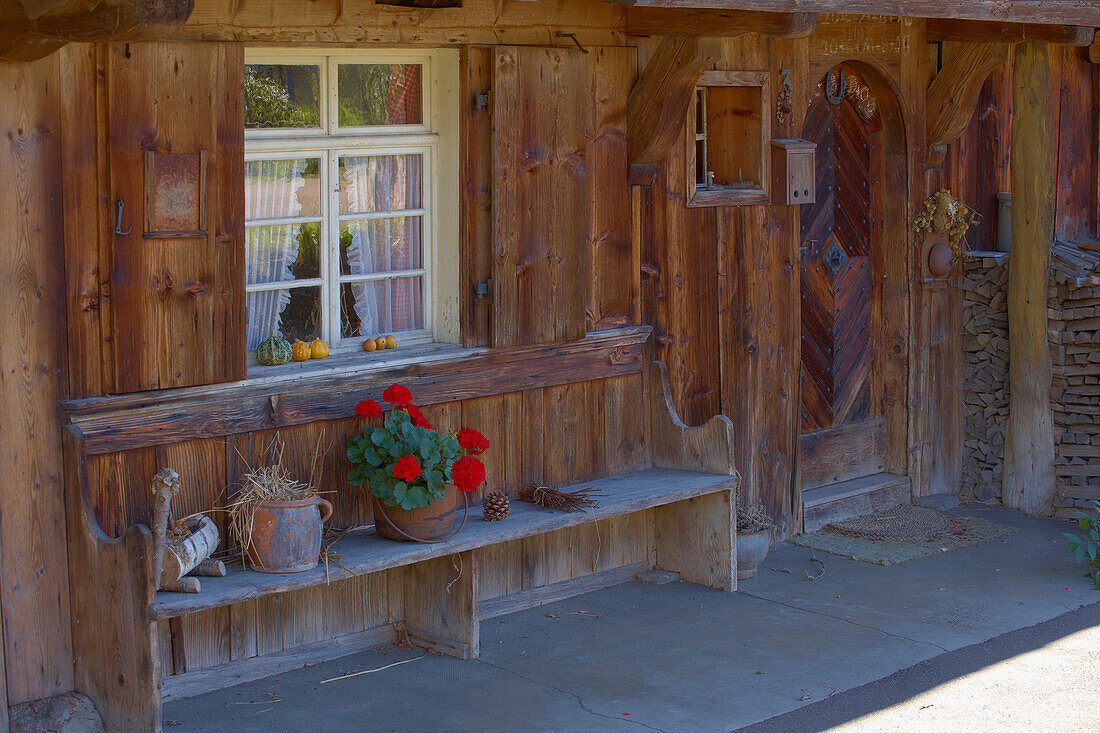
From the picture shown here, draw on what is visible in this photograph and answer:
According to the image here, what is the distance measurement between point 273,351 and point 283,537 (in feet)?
2.81

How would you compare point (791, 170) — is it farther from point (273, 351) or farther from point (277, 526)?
point (277, 526)

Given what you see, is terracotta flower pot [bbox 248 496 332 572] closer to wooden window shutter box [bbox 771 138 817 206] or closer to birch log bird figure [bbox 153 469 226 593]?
birch log bird figure [bbox 153 469 226 593]

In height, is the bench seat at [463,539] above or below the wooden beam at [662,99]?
below

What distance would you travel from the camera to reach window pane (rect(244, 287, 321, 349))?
17.9 ft

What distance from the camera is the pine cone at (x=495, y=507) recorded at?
5703 millimetres

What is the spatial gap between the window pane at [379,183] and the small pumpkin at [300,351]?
2.13ft

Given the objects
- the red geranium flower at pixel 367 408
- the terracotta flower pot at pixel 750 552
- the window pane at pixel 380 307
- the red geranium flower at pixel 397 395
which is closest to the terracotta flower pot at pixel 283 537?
the red geranium flower at pixel 367 408

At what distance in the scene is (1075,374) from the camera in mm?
8062

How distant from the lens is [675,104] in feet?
20.7

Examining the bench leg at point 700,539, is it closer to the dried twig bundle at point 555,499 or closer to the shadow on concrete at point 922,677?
the dried twig bundle at point 555,499

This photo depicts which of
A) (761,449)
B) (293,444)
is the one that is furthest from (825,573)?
(293,444)

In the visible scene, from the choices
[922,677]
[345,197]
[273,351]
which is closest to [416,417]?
[273,351]

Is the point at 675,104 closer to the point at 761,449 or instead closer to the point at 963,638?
the point at 761,449

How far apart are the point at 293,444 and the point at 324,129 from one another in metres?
1.35
